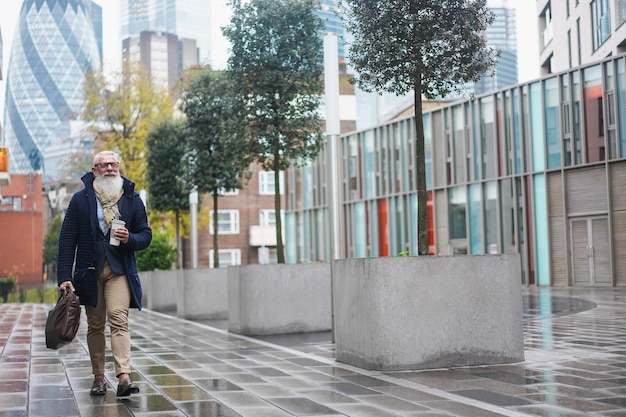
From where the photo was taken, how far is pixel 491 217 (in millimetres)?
36219

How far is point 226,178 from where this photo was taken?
21.8m

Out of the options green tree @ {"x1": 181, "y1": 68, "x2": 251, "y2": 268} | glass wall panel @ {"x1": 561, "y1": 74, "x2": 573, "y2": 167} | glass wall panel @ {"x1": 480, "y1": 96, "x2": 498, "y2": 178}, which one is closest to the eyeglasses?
green tree @ {"x1": 181, "y1": 68, "x2": 251, "y2": 268}

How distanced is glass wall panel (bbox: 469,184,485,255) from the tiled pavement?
78.8 ft

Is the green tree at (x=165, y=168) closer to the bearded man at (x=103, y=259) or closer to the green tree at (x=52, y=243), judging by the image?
the bearded man at (x=103, y=259)

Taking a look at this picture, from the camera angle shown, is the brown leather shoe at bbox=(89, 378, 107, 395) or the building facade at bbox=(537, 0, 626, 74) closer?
the brown leather shoe at bbox=(89, 378, 107, 395)

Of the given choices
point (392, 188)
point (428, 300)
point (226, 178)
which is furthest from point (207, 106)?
point (392, 188)

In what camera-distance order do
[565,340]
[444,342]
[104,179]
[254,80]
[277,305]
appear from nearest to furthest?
[104,179]
[444,342]
[565,340]
[277,305]
[254,80]

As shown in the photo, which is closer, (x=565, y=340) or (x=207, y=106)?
(x=565, y=340)

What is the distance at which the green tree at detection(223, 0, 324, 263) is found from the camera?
16672 mm

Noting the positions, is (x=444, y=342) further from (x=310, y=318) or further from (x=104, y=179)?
(x=310, y=318)

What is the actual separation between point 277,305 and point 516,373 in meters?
6.55

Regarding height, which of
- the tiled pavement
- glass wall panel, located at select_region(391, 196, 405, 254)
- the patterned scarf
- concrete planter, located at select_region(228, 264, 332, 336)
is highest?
glass wall panel, located at select_region(391, 196, 405, 254)

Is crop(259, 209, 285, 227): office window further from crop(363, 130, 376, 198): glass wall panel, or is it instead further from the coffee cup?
the coffee cup

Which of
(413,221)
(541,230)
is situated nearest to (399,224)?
(413,221)
